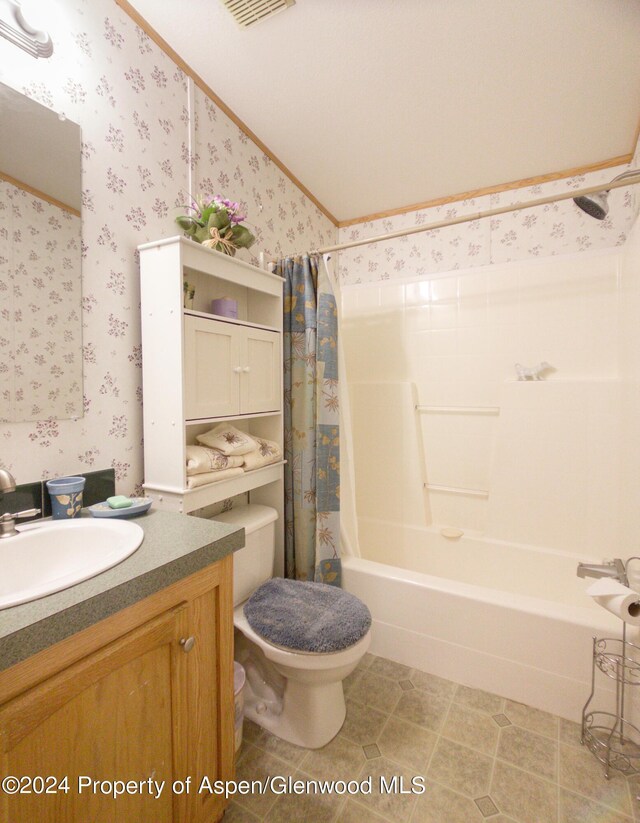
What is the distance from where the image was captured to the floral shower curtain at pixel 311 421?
5.80 feet

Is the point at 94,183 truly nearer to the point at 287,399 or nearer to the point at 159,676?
the point at 287,399

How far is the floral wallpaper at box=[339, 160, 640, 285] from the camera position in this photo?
205 centimetres

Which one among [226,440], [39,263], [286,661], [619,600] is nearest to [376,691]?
[286,661]

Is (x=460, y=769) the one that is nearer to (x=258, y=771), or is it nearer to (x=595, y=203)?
(x=258, y=771)

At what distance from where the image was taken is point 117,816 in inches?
29.7

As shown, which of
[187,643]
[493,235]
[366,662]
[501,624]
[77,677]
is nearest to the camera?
[77,677]

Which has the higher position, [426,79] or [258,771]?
[426,79]

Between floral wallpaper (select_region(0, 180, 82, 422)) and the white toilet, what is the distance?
79 cm

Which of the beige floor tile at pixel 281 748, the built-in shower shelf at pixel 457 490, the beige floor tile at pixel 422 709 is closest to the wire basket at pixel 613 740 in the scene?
the beige floor tile at pixel 422 709

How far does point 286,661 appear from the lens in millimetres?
1231

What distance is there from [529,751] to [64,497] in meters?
1.66

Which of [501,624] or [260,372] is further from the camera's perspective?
[260,372]

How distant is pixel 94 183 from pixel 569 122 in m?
2.02

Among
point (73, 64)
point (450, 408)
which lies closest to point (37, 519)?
point (73, 64)
